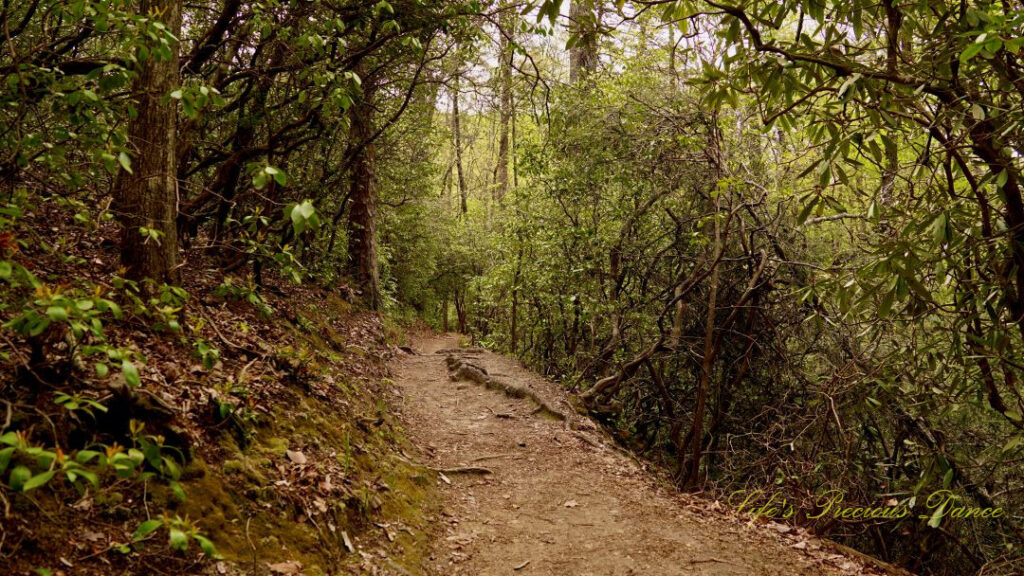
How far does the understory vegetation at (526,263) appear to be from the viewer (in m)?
2.66

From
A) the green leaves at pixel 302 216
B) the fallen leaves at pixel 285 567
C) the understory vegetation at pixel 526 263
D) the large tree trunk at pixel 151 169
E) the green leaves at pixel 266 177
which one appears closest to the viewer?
the green leaves at pixel 302 216

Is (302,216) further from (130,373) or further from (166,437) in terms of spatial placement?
(166,437)

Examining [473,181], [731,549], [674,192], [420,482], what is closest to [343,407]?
[420,482]

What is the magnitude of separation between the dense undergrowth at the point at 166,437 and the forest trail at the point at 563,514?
0.61m

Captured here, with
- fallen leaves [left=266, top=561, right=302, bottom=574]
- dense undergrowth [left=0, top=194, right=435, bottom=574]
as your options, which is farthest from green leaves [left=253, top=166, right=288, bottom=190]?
fallen leaves [left=266, top=561, right=302, bottom=574]

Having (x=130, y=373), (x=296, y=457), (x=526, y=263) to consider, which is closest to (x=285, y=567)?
(x=296, y=457)

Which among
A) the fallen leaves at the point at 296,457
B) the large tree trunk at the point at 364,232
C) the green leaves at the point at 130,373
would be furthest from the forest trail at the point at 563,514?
the large tree trunk at the point at 364,232

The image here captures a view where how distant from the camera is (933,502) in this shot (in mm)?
5680

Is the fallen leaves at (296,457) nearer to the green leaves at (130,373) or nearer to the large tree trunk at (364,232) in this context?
the green leaves at (130,373)

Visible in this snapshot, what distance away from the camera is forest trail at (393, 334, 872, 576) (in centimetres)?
466

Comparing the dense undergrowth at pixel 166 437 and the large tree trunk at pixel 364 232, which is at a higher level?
the large tree trunk at pixel 364 232

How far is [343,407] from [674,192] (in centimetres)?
731

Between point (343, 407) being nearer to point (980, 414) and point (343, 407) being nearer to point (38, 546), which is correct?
point (38, 546)

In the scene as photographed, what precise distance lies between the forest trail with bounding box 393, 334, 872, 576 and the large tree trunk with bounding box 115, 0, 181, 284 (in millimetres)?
3195
